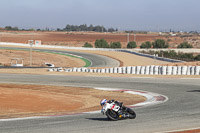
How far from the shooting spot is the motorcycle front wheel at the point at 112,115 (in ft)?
45.8

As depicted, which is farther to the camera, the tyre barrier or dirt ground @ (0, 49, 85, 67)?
dirt ground @ (0, 49, 85, 67)

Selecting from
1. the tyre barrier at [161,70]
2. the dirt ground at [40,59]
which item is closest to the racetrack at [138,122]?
the tyre barrier at [161,70]

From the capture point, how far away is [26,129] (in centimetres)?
1235

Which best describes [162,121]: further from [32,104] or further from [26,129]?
[32,104]

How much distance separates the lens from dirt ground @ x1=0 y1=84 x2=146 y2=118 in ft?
62.7

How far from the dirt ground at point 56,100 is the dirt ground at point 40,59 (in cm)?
3707

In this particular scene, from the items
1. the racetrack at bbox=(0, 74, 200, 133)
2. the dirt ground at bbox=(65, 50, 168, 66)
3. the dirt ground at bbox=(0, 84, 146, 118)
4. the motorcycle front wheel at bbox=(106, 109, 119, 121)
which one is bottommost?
the dirt ground at bbox=(65, 50, 168, 66)

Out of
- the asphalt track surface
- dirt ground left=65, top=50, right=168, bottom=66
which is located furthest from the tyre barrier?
the asphalt track surface

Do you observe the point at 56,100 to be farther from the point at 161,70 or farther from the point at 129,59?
the point at 129,59

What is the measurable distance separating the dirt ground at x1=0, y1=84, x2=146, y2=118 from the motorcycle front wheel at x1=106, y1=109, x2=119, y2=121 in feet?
12.4

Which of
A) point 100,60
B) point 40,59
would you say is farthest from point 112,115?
point 40,59

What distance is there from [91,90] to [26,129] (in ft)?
50.0

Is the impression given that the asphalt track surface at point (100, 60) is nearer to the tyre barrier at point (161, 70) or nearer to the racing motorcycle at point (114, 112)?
the tyre barrier at point (161, 70)

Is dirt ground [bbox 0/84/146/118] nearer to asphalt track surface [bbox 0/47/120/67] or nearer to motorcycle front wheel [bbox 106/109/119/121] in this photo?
motorcycle front wheel [bbox 106/109/119/121]
